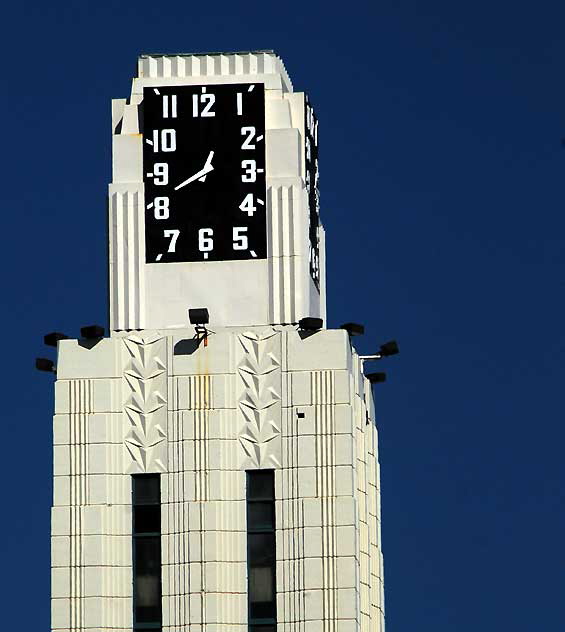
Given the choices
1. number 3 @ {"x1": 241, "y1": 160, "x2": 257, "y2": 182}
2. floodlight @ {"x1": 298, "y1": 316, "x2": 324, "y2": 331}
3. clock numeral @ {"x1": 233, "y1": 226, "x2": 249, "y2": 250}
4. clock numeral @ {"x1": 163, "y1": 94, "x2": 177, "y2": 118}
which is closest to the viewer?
floodlight @ {"x1": 298, "y1": 316, "x2": 324, "y2": 331}

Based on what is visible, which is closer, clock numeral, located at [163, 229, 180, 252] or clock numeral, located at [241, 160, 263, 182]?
clock numeral, located at [163, 229, 180, 252]

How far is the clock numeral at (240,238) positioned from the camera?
103188 millimetres

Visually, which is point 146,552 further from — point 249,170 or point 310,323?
point 249,170

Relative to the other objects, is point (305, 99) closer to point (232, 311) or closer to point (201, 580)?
point (232, 311)

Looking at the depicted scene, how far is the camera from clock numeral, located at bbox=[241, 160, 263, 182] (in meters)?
104

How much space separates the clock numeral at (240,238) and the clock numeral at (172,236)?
171 cm

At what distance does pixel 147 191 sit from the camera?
Result: 104 meters

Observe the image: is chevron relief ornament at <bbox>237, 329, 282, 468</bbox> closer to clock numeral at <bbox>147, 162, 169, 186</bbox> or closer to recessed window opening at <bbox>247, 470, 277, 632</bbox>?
recessed window opening at <bbox>247, 470, 277, 632</bbox>

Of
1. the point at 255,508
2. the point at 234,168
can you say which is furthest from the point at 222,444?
the point at 234,168

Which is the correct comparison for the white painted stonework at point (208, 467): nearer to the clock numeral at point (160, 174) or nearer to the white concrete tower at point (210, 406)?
the white concrete tower at point (210, 406)

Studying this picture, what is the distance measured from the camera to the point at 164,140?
10412cm

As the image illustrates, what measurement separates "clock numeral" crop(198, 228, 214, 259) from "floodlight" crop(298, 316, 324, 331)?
379 cm

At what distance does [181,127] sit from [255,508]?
470 inches

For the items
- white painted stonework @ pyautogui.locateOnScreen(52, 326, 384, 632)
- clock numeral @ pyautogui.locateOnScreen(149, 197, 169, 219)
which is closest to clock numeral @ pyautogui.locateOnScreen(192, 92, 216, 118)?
clock numeral @ pyautogui.locateOnScreen(149, 197, 169, 219)
